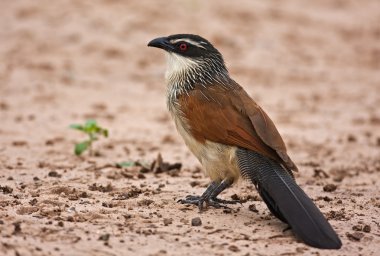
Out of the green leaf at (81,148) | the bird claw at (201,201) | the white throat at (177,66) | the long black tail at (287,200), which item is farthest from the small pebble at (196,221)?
the green leaf at (81,148)

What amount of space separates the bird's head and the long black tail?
1.09m

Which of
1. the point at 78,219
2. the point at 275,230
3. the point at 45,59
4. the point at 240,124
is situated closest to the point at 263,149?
the point at 240,124

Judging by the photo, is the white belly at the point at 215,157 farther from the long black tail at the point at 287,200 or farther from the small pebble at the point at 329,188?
the small pebble at the point at 329,188

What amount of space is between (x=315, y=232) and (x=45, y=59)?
8.15m

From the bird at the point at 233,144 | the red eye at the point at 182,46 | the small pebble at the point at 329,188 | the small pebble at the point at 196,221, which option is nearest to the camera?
the bird at the point at 233,144

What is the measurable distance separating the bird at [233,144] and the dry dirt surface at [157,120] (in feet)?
0.61

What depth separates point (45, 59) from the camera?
1196 cm

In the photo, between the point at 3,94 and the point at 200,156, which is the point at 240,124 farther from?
the point at 3,94

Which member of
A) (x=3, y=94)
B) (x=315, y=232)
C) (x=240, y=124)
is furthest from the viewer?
(x=3, y=94)

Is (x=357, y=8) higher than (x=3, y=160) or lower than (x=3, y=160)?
higher

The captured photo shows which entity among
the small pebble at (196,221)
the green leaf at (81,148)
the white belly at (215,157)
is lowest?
the small pebble at (196,221)

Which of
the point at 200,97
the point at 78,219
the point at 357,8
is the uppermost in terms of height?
the point at 357,8

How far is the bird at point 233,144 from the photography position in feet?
16.2

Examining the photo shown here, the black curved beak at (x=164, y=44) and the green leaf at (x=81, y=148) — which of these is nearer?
the black curved beak at (x=164, y=44)
